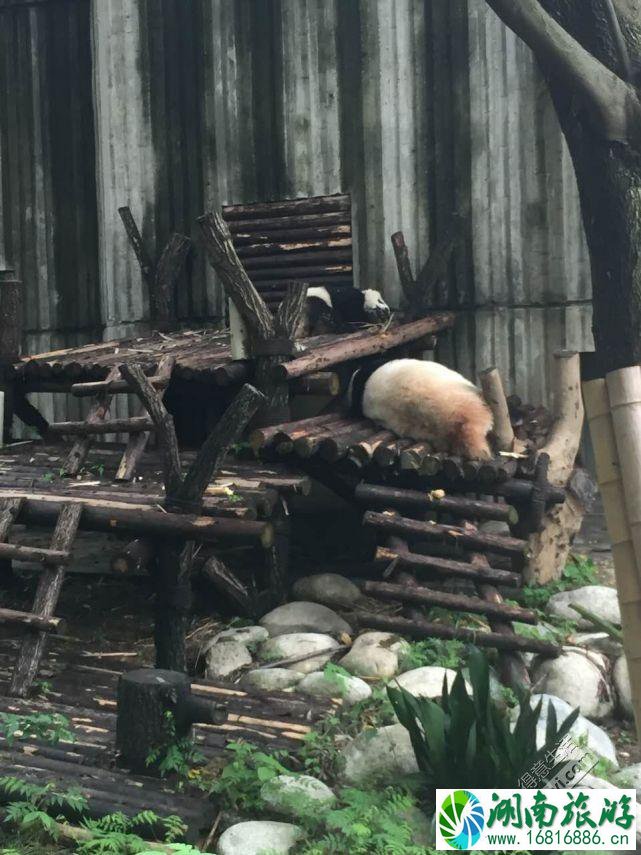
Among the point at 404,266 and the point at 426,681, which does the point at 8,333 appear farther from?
the point at 426,681

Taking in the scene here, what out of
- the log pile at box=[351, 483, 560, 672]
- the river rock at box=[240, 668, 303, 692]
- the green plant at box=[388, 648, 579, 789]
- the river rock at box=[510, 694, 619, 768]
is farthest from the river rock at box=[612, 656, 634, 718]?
the river rock at box=[240, 668, 303, 692]

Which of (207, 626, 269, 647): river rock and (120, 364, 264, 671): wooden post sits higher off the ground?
(120, 364, 264, 671): wooden post

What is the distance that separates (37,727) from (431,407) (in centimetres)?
379

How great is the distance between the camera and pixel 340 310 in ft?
31.0

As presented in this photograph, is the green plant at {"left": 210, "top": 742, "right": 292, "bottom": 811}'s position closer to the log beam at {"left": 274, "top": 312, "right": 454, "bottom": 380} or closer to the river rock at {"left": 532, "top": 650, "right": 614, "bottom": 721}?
the river rock at {"left": 532, "top": 650, "right": 614, "bottom": 721}

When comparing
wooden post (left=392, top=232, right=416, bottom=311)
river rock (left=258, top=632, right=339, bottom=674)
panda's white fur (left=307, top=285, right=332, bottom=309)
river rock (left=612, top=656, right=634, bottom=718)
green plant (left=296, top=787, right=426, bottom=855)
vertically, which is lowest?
river rock (left=612, top=656, right=634, bottom=718)

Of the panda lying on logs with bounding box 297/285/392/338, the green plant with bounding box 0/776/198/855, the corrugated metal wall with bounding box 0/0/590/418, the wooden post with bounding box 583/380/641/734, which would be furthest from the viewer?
the corrugated metal wall with bounding box 0/0/590/418

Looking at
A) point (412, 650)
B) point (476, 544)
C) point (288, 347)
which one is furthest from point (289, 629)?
point (288, 347)

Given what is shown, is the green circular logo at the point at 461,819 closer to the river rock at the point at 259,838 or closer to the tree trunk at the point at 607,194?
the river rock at the point at 259,838

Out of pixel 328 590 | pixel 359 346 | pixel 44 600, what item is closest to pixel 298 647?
pixel 328 590

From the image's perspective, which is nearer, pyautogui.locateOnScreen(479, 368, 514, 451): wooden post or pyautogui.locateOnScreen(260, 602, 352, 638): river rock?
pyautogui.locateOnScreen(260, 602, 352, 638): river rock

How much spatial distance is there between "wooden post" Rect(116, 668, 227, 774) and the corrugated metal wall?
581cm

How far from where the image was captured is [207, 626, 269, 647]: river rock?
259 inches

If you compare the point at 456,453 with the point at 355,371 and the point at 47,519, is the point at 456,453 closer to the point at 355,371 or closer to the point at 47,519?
the point at 355,371
